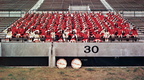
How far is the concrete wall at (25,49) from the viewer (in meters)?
13.9

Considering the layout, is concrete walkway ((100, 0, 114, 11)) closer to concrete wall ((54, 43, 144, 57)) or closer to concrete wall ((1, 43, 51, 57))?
concrete wall ((54, 43, 144, 57))

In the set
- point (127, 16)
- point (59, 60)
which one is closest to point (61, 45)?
point (59, 60)

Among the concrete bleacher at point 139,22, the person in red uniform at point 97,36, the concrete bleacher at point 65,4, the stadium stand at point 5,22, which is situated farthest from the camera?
the concrete bleacher at point 65,4

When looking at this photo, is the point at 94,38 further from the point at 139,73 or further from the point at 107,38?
the point at 139,73

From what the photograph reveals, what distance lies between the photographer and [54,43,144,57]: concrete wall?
45.7ft

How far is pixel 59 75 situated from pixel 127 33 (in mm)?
5663

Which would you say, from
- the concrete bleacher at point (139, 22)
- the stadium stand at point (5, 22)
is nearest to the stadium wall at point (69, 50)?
the concrete bleacher at point (139, 22)

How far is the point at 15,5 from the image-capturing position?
1170 inches

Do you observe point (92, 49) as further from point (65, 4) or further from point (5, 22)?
point (65, 4)

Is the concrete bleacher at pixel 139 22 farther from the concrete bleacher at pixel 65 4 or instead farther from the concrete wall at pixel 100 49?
the concrete bleacher at pixel 65 4

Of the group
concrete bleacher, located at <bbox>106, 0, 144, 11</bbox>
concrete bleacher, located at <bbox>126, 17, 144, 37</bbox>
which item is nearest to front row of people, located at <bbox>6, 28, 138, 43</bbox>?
concrete bleacher, located at <bbox>126, 17, 144, 37</bbox>

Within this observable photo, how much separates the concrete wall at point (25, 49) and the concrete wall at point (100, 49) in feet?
2.04

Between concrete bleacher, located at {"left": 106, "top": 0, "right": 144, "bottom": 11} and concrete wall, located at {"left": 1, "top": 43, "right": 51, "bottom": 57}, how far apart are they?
49.8ft

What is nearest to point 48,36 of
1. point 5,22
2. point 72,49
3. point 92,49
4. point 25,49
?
point 25,49
